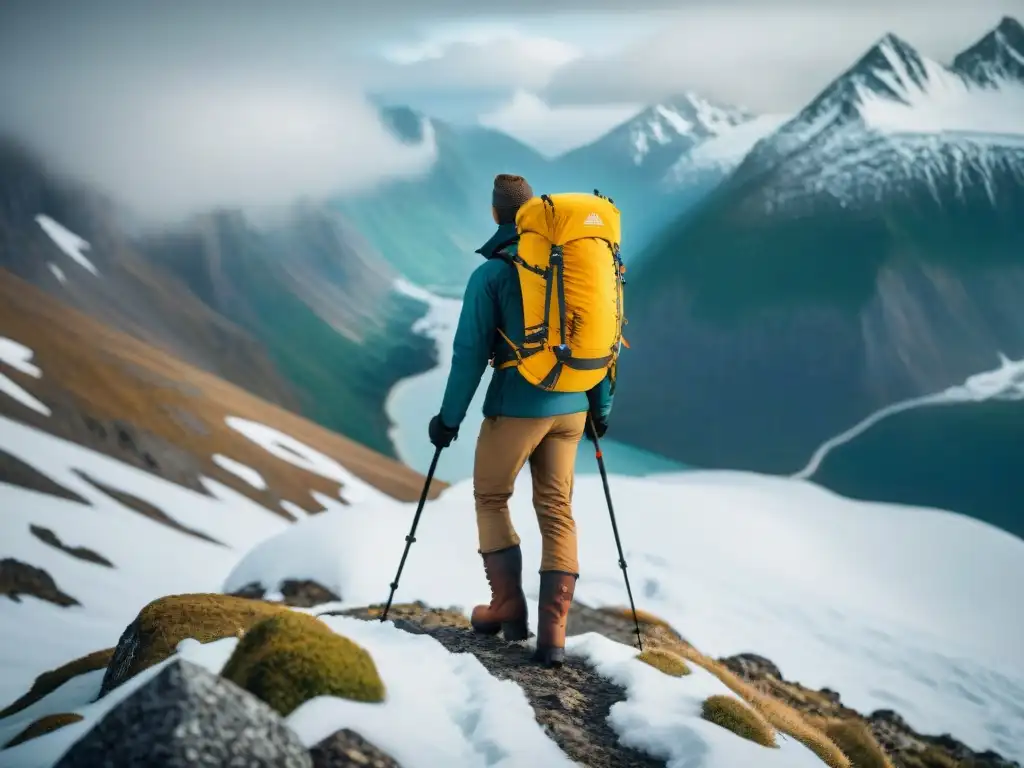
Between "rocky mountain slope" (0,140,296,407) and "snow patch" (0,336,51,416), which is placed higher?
"rocky mountain slope" (0,140,296,407)

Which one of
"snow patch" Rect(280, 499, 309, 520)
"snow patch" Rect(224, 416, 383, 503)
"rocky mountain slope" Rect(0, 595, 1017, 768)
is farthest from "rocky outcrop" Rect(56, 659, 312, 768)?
"snow patch" Rect(224, 416, 383, 503)

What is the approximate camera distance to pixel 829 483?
570 feet

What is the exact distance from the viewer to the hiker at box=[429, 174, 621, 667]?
29.3 ft

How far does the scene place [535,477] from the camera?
9.66m

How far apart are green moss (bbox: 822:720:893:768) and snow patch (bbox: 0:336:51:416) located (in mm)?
56915

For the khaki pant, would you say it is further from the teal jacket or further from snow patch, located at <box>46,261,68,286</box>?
snow patch, located at <box>46,261,68,286</box>

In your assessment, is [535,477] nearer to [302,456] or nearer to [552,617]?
[552,617]

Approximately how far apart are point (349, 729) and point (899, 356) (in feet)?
685

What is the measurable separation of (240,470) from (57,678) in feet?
200

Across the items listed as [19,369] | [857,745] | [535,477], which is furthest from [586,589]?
[19,369]

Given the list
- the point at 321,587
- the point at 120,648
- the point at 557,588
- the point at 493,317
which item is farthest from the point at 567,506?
the point at 321,587

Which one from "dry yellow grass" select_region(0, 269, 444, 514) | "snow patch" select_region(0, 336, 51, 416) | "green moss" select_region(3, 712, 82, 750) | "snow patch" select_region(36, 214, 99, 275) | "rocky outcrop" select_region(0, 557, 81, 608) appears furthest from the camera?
"snow patch" select_region(36, 214, 99, 275)

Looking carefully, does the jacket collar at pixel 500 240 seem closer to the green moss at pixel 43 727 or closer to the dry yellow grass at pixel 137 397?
the green moss at pixel 43 727

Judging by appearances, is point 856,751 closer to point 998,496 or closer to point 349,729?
point 349,729
